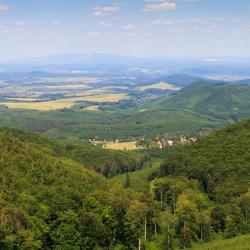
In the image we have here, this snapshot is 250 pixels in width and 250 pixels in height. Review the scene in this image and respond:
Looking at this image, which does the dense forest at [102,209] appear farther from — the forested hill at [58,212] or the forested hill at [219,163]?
the forested hill at [219,163]

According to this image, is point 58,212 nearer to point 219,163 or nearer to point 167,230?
point 167,230

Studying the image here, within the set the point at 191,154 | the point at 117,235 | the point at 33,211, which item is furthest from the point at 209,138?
the point at 33,211

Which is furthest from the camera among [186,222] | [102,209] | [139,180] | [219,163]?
[139,180]

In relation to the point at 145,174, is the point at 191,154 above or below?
above

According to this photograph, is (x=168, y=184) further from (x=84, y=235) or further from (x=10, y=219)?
(x=10, y=219)

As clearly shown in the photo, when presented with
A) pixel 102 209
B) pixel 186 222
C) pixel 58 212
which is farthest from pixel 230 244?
pixel 58 212

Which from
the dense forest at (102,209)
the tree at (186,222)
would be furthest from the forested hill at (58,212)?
the tree at (186,222)

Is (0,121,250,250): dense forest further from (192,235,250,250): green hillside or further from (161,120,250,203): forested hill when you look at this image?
(192,235,250,250): green hillside
